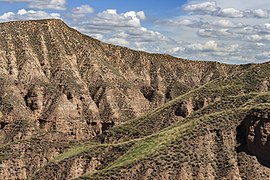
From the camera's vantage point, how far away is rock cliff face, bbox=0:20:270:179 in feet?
187

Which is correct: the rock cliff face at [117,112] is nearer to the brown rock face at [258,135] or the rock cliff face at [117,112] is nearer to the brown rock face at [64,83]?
the brown rock face at [258,135]

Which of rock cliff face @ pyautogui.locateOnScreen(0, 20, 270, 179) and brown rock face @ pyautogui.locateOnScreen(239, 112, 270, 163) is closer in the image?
brown rock face @ pyautogui.locateOnScreen(239, 112, 270, 163)

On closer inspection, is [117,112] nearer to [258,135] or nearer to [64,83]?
[64,83]

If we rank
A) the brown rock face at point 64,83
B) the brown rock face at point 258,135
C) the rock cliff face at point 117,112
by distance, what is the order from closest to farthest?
1. the brown rock face at point 258,135
2. the rock cliff face at point 117,112
3. the brown rock face at point 64,83

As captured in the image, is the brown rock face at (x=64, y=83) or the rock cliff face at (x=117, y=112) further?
the brown rock face at (x=64, y=83)

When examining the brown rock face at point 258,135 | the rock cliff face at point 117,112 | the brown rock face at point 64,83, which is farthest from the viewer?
the brown rock face at point 64,83

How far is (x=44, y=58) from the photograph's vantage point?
376 feet

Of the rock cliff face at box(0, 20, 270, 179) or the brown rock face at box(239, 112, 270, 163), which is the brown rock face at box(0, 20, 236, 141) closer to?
the rock cliff face at box(0, 20, 270, 179)

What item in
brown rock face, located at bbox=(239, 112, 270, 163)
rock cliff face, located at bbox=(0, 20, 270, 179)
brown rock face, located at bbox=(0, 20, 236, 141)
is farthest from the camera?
brown rock face, located at bbox=(0, 20, 236, 141)

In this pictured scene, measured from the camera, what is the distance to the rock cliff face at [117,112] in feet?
187

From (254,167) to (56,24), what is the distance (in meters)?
78.8

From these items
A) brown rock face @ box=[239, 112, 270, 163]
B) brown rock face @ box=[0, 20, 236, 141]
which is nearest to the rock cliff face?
brown rock face @ box=[239, 112, 270, 163]

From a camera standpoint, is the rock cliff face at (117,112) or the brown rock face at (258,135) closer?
the brown rock face at (258,135)

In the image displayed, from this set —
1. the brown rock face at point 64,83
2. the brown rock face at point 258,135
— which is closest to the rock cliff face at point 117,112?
the brown rock face at point 258,135
